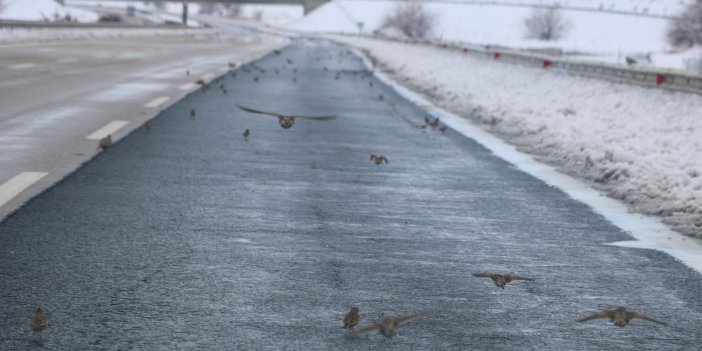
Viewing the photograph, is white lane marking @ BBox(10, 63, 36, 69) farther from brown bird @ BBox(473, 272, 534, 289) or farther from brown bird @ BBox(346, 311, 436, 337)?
brown bird @ BBox(346, 311, 436, 337)

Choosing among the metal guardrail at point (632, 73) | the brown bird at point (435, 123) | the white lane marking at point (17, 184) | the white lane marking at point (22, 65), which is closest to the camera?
the white lane marking at point (17, 184)

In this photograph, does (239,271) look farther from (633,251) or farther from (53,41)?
(53,41)

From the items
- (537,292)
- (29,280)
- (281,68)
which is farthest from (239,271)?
(281,68)

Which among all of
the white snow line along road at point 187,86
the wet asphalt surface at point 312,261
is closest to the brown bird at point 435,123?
the wet asphalt surface at point 312,261

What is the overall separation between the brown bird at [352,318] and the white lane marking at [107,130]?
22.7 ft

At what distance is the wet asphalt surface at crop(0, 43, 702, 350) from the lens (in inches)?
163

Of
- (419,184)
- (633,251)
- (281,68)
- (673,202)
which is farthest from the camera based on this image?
(281,68)

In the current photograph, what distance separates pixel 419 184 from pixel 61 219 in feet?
10.8

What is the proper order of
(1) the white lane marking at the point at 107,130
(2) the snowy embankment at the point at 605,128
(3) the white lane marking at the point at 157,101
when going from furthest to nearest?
(3) the white lane marking at the point at 157,101, (1) the white lane marking at the point at 107,130, (2) the snowy embankment at the point at 605,128

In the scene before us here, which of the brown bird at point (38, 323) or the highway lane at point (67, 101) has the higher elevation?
the brown bird at point (38, 323)

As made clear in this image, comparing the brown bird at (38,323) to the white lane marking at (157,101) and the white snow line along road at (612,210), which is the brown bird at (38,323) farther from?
the white lane marking at (157,101)

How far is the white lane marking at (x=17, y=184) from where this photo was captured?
6.96 metres

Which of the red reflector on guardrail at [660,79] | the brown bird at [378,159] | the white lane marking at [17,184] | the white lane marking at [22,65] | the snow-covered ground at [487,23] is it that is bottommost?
the snow-covered ground at [487,23]

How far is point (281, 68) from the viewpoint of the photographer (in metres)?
29.8
